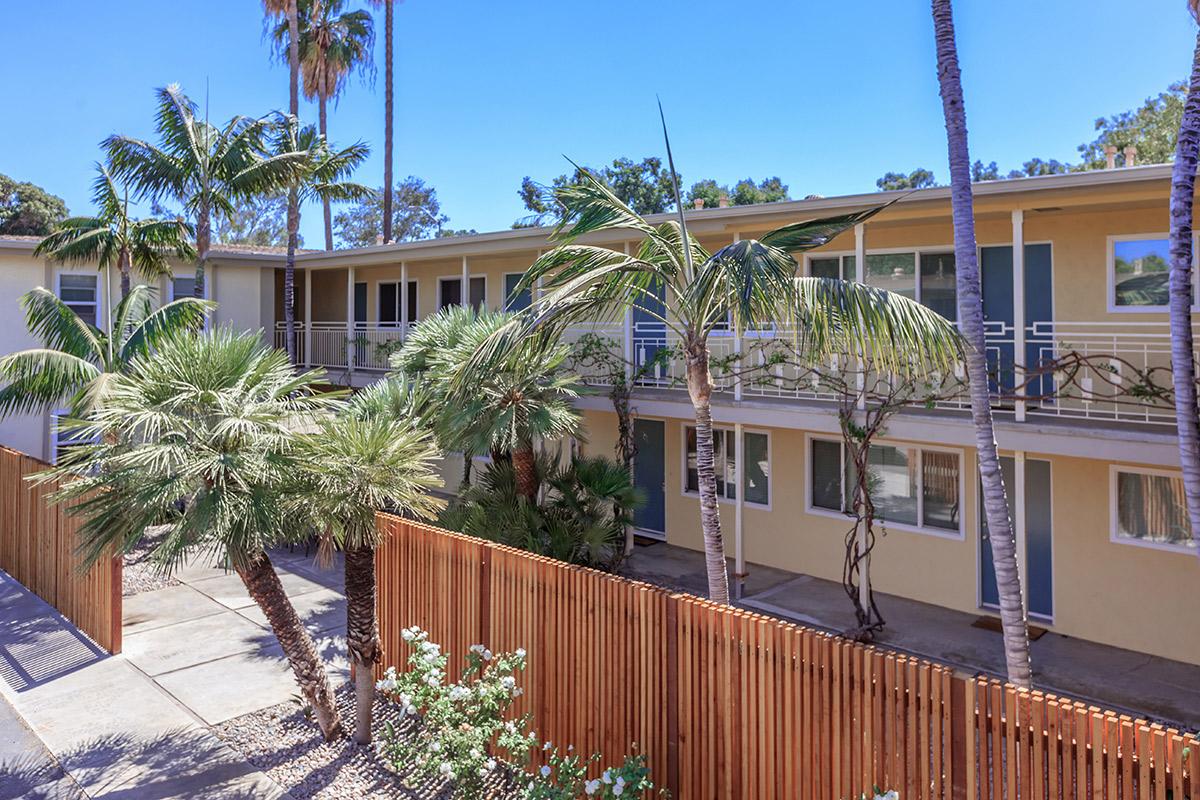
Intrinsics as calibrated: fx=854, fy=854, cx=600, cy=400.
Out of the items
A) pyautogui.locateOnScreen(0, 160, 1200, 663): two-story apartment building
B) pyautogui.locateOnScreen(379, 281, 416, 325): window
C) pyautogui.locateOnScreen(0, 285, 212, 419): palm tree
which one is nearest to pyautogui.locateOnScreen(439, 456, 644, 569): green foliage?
pyautogui.locateOnScreen(0, 160, 1200, 663): two-story apartment building

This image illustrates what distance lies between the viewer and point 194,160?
13.7 metres

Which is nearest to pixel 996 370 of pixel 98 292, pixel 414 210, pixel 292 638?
pixel 292 638

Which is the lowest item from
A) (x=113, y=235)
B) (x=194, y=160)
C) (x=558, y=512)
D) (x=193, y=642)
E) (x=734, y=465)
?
(x=193, y=642)

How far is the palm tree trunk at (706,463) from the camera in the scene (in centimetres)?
672

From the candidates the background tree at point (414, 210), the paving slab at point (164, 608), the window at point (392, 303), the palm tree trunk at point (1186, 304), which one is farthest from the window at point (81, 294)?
the background tree at point (414, 210)

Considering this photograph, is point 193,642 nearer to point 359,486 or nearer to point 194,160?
point 359,486

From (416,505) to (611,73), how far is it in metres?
35.8

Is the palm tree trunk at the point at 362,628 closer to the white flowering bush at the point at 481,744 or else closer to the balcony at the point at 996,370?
the white flowering bush at the point at 481,744

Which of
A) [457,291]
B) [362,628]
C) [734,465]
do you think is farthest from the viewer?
[457,291]

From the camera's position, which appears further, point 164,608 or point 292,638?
point 164,608

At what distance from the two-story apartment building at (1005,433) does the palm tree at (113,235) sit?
5152 mm

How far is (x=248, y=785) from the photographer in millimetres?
6406

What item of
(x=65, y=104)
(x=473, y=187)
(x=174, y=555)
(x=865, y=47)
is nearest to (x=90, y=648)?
(x=174, y=555)

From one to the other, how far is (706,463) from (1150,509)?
20.3ft
